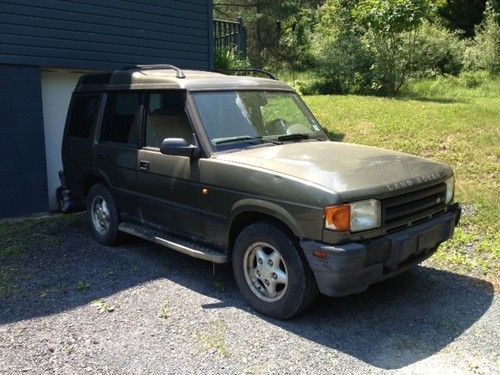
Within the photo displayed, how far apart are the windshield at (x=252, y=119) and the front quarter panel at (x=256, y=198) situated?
38cm

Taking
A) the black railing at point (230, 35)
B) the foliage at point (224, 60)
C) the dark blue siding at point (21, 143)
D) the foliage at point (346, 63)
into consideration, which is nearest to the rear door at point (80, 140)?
the dark blue siding at point (21, 143)

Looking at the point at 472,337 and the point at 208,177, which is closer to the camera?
the point at 472,337

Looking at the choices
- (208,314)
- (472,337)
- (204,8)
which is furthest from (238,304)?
(204,8)

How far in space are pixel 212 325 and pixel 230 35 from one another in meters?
10.6

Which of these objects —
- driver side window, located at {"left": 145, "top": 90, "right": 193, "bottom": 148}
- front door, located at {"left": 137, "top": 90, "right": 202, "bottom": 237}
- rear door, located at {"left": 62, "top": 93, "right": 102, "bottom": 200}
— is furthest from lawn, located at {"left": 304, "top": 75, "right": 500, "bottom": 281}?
rear door, located at {"left": 62, "top": 93, "right": 102, "bottom": 200}

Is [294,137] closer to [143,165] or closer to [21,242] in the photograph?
[143,165]

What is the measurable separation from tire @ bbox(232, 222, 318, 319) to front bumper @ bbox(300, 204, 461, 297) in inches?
6.9

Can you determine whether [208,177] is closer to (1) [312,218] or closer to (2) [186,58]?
(1) [312,218]

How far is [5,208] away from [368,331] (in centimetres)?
584

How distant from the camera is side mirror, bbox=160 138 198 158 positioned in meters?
4.55

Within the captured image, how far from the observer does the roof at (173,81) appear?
5.02 m

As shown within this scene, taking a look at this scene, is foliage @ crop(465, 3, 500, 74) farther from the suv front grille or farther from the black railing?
the suv front grille

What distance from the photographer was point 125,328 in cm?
411

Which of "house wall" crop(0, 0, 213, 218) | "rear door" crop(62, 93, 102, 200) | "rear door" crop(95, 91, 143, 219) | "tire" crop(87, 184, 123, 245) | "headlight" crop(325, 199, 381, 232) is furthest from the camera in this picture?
"house wall" crop(0, 0, 213, 218)
